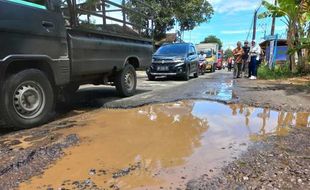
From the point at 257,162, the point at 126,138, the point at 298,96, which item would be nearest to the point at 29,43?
the point at 126,138

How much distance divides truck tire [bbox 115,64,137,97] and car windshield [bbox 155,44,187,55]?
711cm

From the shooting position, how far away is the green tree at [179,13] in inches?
1077

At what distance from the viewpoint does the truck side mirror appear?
576cm

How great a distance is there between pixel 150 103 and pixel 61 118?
2.04 meters

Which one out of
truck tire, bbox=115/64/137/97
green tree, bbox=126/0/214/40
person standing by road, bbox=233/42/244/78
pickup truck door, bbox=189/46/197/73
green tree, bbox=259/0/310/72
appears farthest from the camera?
green tree, bbox=126/0/214/40

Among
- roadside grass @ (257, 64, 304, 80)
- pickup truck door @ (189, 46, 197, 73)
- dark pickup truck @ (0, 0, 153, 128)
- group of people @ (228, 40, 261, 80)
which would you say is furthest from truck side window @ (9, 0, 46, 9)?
roadside grass @ (257, 64, 304, 80)

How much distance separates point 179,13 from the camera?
28688 mm

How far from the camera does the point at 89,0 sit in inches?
276

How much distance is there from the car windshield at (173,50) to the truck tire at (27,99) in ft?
35.2

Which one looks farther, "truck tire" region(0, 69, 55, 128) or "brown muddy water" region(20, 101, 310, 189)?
"truck tire" region(0, 69, 55, 128)

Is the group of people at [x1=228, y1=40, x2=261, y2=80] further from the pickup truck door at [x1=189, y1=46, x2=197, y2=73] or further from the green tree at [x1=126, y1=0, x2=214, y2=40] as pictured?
the green tree at [x1=126, y1=0, x2=214, y2=40]

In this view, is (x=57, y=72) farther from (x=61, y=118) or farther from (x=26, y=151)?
(x=26, y=151)

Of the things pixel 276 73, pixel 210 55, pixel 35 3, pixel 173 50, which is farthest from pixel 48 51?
pixel 210 55

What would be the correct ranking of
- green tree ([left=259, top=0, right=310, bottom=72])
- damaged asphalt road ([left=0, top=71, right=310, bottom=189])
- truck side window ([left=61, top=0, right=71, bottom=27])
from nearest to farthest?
damaged asphalt road ([left=0, top=71, right=310, bottom=189]), truck side window ([left=61, top=0, right=71, bottom=27]), green tree ([left=259, top=0, right=310, bottom=72])
